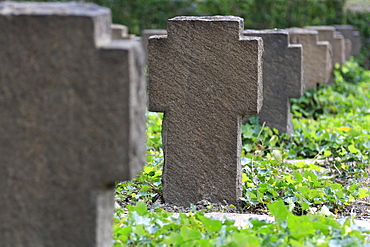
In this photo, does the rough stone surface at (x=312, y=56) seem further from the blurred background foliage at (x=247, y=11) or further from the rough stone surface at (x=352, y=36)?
the blurred background foliage at (x=247, y=11)

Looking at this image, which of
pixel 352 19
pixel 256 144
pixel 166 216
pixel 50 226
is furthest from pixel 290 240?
pixel 352 19

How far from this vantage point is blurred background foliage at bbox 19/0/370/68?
14.6 meters

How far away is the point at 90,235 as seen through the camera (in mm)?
2070

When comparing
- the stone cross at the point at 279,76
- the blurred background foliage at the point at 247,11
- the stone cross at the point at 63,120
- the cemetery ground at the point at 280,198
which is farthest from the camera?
the blurred background foliage at the point at 247,11

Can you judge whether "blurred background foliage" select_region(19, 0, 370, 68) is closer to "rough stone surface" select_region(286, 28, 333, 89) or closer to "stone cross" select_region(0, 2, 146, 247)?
"rough stone surface" select_region(286, 28, 333, 89)

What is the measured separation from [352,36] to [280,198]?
12.0 m

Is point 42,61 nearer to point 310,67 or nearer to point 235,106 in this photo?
point 235,106

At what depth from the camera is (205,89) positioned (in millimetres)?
3504

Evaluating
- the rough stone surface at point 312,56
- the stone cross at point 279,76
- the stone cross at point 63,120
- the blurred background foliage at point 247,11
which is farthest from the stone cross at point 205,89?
the blurred background foliage at point 247,11

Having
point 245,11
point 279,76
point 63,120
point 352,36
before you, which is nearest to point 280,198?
point 63,120

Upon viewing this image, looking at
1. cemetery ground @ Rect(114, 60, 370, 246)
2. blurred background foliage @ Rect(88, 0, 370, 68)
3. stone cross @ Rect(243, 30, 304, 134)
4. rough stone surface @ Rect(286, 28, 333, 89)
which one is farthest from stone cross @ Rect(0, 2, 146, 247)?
blurred background foliage @ Rect(88, 0, 370, 68)

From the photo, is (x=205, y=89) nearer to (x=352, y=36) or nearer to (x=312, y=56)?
(x=312, y=56)

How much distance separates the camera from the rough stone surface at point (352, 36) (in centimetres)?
1434

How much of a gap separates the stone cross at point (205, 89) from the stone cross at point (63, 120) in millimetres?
1393
